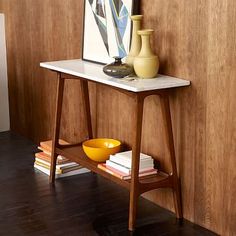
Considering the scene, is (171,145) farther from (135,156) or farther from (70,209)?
(70,209)

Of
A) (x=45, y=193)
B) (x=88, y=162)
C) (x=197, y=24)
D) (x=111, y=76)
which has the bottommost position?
(x=45, y=193)

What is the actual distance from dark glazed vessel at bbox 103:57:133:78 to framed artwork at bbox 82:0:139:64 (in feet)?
0.88

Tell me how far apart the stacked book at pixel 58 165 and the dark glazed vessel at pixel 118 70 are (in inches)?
39.1

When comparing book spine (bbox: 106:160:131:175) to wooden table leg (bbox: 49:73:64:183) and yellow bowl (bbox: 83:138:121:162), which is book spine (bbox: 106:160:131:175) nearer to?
yellow bowl (bbox: 83:138:121:162)

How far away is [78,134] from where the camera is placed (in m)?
3.96

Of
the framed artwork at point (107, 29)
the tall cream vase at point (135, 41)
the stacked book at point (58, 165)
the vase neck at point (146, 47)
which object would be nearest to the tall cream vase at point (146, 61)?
the vase neck at point (146, 47)

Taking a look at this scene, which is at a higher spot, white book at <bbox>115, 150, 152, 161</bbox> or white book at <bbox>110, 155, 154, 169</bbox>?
white book at <bbox>115, 150, 152, 161</bbox>

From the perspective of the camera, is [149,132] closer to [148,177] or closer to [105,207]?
[148,177]

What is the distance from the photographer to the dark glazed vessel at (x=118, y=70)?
9.71 feet

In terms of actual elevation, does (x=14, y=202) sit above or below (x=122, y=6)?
below

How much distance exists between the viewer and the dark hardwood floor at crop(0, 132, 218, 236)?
9.61 feet

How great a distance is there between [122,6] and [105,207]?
3.84 feet

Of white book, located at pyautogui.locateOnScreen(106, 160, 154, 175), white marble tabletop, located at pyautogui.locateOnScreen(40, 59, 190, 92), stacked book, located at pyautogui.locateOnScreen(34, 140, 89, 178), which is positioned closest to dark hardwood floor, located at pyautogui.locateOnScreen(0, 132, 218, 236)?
stacked book, located at pyautogui.locateOnScreen(34, 140, 89, 178)

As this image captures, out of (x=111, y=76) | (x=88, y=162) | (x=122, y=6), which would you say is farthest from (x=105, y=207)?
(x=122, y=6)
